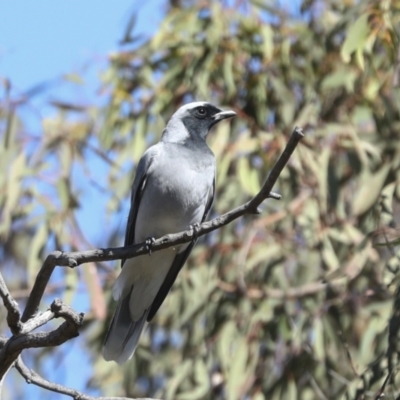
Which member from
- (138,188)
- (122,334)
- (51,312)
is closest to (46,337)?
(51,312)

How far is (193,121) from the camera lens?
4512 millimetres

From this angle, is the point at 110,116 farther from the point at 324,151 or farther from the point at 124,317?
the point at 124,317

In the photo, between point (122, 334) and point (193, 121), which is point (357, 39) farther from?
point (122, 334)

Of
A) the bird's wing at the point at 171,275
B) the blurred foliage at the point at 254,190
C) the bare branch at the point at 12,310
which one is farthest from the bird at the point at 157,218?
the bare branch at the point at 12,310

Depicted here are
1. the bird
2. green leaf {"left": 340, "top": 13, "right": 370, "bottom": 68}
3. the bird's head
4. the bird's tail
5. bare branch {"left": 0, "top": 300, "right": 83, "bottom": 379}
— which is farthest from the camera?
the bird's head

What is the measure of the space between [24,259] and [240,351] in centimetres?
181

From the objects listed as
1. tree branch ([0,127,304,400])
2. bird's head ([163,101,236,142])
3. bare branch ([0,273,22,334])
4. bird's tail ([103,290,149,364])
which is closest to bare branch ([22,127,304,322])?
tree branch ([0,127,304,400])

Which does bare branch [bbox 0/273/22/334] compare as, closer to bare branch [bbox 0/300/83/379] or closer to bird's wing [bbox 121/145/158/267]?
bare branch [bbox 0/300/83/379]

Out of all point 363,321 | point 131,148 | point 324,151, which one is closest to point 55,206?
point 131,148

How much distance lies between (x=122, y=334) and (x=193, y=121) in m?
1.17

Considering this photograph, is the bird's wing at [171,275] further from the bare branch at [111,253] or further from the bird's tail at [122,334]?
the bare branch at [111,253]

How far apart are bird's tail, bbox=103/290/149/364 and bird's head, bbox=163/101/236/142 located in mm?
809

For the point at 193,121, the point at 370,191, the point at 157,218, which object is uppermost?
the point at 193,121

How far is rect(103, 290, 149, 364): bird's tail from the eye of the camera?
12.7 ft
